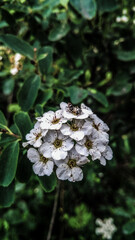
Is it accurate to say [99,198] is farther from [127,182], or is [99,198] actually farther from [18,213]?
[18,213]

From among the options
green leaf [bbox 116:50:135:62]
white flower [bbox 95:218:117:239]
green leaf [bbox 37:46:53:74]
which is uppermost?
green leaf [bbox 116:50:135:62]

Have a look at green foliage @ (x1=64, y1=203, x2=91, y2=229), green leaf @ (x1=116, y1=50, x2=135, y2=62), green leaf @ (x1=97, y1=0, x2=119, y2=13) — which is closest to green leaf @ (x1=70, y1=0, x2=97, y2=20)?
green leaf @ (x1=97, y1=0, x2=119, y2=13)

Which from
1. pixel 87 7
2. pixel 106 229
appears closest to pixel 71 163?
pixel 87 7

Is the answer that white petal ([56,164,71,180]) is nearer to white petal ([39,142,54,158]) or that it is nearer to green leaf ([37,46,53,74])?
white petal ([39,142,54,158])

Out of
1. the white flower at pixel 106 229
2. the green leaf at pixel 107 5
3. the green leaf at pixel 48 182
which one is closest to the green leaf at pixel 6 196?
the green leaf at pixel 48 182

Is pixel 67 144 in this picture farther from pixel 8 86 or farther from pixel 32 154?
pixel 8 86

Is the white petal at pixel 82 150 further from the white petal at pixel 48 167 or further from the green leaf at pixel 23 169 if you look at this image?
the green leaf at pixel 23 169
